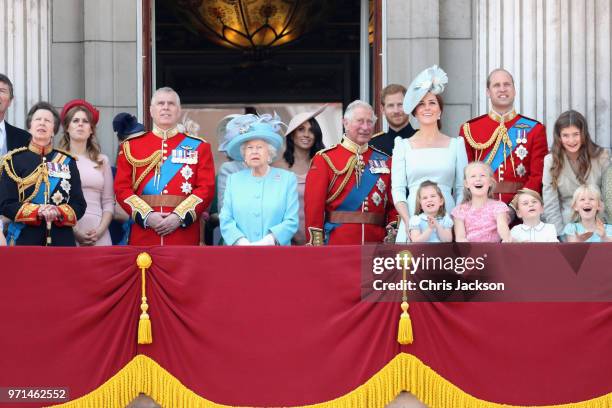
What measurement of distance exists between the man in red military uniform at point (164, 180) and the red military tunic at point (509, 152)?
1.83 metres

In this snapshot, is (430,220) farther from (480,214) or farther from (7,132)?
(7,132)

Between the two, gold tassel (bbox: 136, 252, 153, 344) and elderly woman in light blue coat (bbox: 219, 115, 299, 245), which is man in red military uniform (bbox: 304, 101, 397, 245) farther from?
gold tassel (bbox: 136, 252, 153, 344)

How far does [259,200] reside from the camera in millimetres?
9875

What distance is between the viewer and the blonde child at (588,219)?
31.2ft

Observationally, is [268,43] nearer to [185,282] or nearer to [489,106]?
[489,106]

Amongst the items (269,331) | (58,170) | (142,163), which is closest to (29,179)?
(58,170)

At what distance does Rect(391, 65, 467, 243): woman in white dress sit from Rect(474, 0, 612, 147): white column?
1.93 metres

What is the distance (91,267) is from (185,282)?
557mm

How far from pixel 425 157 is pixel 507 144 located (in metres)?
0.84

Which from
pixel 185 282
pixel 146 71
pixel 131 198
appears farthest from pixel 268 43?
pixel 185 282

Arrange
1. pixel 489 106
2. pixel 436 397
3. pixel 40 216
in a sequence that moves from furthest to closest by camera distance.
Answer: pixel 489 106
pixel 40 216
pixel 436 397

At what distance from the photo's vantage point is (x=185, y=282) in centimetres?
886

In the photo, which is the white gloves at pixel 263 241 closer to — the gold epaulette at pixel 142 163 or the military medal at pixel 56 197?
the gold epaulette at pixel 142 163

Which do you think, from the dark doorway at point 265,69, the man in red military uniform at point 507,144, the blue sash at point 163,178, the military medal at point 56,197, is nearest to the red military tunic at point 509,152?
the man in red military uniform at point 507,144
